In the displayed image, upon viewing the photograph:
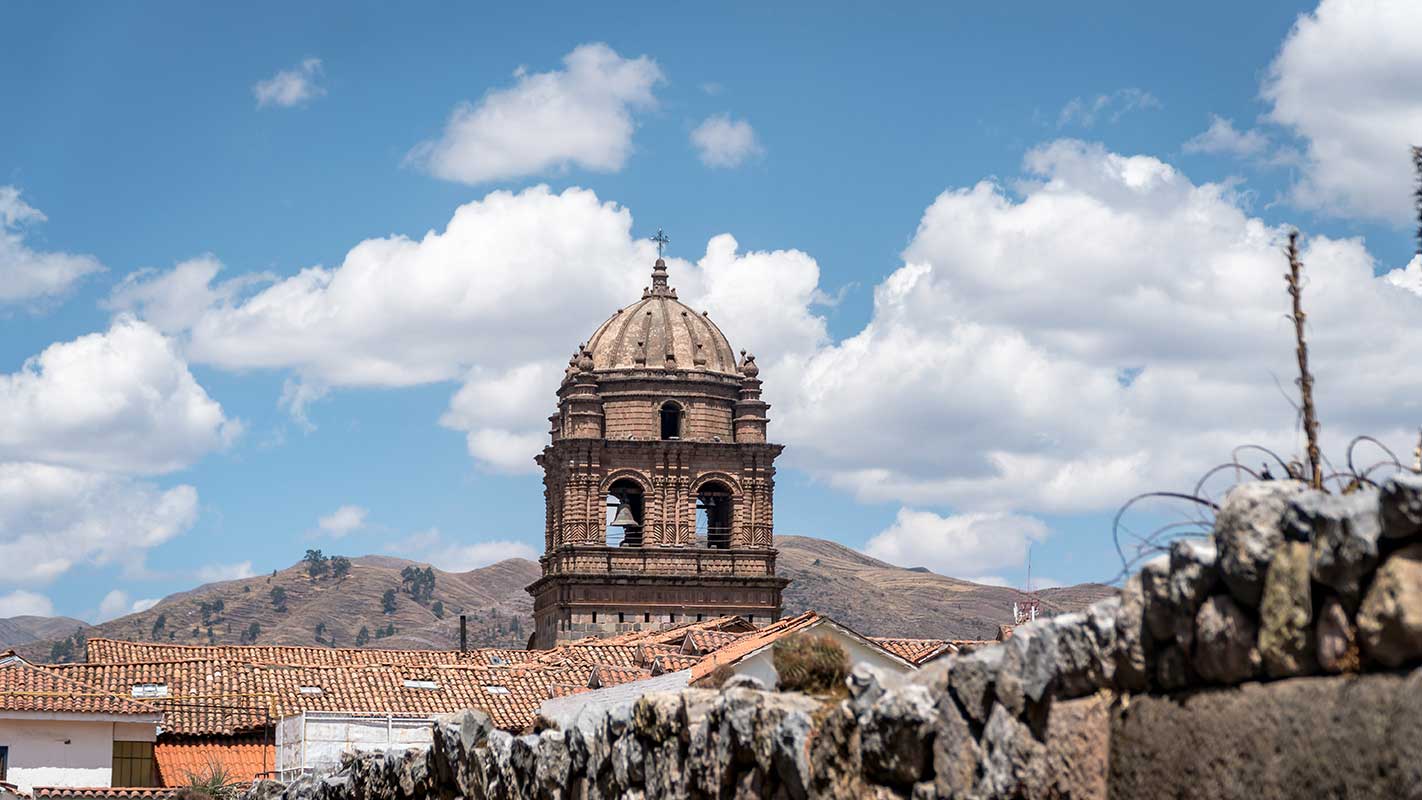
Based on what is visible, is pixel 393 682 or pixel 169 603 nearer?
pixel 393 682

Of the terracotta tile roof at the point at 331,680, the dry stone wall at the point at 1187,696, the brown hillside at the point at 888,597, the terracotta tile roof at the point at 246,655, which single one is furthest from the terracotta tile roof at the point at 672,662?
the brown hillside at the point at 888,597

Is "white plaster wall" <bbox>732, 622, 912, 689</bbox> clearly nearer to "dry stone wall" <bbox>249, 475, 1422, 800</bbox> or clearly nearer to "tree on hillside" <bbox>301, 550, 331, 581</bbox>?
"dry stone wall" <bbox>249, 475, 1422, 800</bbox>

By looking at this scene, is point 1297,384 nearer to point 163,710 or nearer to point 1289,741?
point 1289,741

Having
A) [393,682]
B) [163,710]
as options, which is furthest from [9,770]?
[393,682]

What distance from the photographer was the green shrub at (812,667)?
255 inches

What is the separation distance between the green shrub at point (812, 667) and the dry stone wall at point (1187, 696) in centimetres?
15

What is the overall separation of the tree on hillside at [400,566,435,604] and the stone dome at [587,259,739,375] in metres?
123

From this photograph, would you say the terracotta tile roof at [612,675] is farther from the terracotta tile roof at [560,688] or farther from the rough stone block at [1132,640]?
the rough stone block at [1132,640]

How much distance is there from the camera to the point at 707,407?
194 ft

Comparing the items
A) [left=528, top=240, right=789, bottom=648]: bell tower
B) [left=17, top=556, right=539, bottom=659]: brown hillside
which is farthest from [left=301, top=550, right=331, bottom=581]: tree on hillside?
[left=528, top=240, right=789, bottom=648]: bell tower

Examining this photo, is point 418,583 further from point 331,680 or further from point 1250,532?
point 1250,532

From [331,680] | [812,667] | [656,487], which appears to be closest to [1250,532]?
[812,667]

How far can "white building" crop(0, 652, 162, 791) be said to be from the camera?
31.7m

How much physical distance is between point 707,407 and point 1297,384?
5419cm
